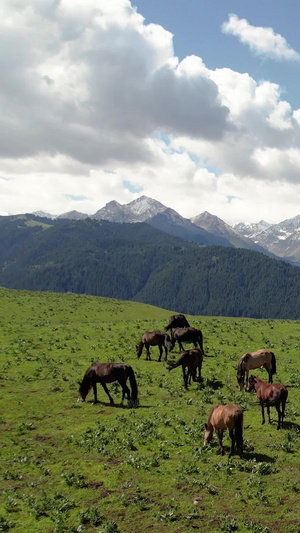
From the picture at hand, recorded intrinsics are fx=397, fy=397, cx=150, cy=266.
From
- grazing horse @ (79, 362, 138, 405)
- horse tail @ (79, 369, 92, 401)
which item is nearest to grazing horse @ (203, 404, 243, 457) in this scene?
grazing horse @ (79, 362, 138, 405)

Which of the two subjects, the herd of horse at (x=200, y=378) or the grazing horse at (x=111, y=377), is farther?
the grazing horse at (x=111, y=377)

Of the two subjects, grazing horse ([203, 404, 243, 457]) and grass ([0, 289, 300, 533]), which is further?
grazing horse ([203, 404, 243, 457])

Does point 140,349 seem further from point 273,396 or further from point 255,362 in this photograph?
point 273,396

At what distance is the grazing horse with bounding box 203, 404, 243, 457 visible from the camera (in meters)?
16.2

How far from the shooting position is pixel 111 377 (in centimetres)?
2361

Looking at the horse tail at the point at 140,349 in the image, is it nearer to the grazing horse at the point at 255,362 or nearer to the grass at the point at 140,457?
the grass at the point at 140,457

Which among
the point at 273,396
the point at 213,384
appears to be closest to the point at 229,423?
the point at 273,396

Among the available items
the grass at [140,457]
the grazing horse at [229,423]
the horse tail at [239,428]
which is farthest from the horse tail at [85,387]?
the horse tail at [239,428]

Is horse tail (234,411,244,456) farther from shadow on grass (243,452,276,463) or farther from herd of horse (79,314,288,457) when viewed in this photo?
shadow on grass (243,452,276,463)

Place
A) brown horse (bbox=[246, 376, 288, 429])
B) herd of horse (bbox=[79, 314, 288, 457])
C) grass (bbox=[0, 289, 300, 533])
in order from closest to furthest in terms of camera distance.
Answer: grass (bbox=[0, 289, 300, 533]) → herd of horse (bbox=[79, 314, 288, 457]) → brown horse (bbox=[246, 376, 288, 429])

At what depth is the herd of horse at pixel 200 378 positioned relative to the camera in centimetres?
1652

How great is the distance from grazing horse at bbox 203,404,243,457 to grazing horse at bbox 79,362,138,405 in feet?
21.9

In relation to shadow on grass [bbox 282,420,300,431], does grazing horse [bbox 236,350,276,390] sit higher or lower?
higher

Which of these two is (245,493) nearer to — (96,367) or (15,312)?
(96,367)
